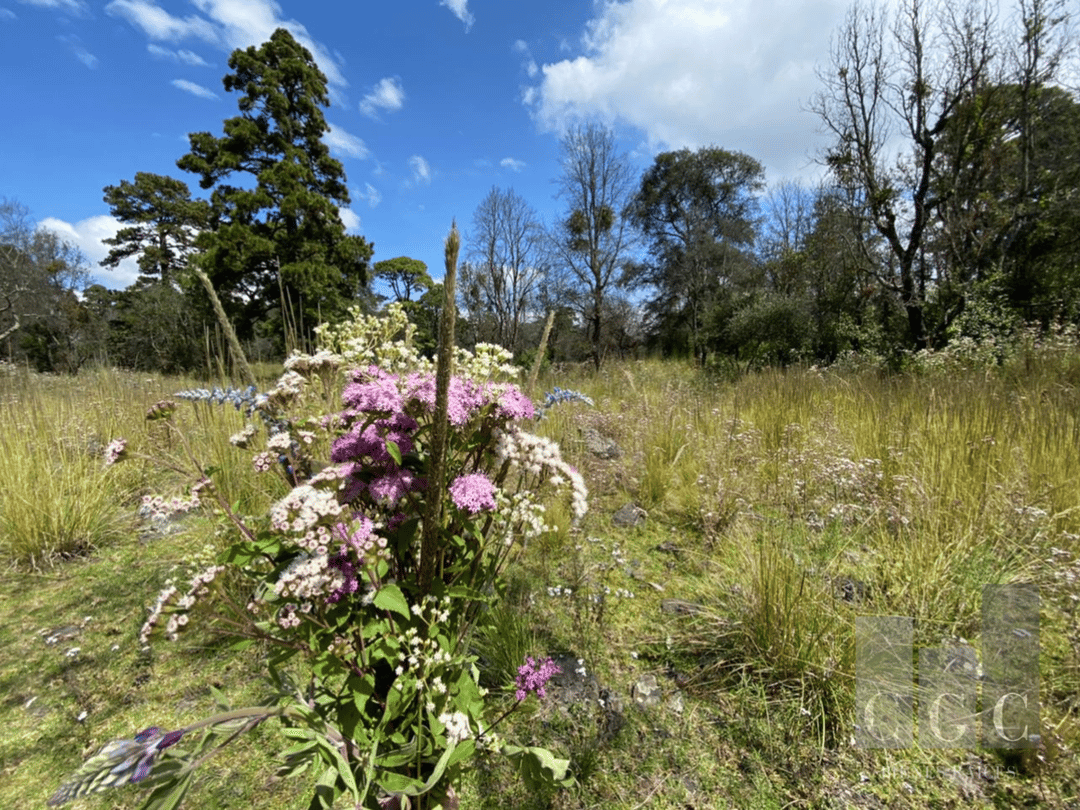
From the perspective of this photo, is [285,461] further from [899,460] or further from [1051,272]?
[1051,272]

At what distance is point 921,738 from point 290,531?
2.04m

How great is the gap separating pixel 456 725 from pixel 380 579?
325 millimetres

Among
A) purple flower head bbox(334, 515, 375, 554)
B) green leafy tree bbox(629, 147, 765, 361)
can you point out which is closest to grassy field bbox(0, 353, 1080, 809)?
purple flower head bbox(334, 515, 375, 554)

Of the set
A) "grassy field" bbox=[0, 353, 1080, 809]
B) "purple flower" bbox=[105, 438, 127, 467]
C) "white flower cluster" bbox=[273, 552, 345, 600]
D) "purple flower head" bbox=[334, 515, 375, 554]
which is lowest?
"grassy field" bbox=[0, 353, 1080, 809]

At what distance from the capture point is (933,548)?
1.98 m

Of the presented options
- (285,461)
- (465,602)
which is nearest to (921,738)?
(465,602)

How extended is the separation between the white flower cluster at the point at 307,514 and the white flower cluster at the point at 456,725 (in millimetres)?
436

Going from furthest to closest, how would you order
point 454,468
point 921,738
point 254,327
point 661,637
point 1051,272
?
1. point 254,327
2. point 1051,272
3. point 661,637
4. point 921,738
5. point 454,468

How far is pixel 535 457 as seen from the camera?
104 cm

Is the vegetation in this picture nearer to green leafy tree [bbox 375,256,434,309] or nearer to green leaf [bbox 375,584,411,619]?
green leaf [bbox 375,584,411,619]

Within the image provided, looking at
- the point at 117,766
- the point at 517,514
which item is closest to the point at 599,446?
the point at 517,514

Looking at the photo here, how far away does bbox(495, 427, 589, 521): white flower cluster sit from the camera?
1018mm

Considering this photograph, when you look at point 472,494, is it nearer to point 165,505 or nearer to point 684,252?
point 165,505

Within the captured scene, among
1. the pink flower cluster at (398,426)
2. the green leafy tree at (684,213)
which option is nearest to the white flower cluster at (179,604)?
the pink flower cluster at (398,426)
